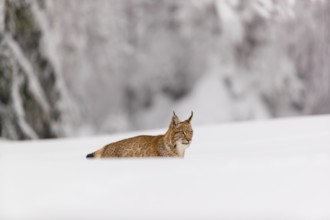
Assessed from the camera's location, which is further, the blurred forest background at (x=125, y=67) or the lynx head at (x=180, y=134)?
the blurred forest background at (x=125, y=67)

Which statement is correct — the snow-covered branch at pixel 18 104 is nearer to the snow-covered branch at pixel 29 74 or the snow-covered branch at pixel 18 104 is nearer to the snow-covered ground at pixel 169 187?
the snow-covered branch at pixel 29 74

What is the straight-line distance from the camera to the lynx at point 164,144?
544mm

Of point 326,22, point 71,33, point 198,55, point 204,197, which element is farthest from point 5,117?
point 326,22

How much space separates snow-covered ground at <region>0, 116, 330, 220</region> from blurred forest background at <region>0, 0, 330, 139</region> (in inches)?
7.3

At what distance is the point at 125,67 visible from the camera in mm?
842

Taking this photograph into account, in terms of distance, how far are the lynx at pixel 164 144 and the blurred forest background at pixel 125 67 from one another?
0.22m

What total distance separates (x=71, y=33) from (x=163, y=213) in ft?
1.32

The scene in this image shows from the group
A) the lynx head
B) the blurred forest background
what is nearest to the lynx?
the lynx head

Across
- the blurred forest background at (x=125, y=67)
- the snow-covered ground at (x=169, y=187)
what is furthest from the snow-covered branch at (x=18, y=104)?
the snow-covered ground at (x=169, y=187)

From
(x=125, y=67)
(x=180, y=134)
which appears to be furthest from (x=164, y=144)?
(x=125, y=67)

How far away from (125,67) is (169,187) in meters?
0.33

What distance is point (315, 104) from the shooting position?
3.05ft

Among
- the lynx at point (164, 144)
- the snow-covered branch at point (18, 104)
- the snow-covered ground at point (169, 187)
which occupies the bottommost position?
the snow-covered ground at point (169, 187)

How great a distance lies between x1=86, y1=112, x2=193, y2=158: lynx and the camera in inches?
21.4
